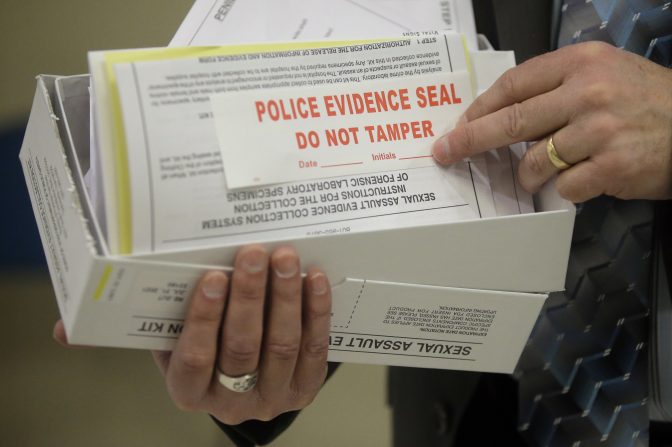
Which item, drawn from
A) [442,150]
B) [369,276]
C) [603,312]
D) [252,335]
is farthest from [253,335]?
[603,312]

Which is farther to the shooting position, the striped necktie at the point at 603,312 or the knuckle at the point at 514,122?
the striped necktie at the point at 603,312

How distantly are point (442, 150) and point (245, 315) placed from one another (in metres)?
0.24

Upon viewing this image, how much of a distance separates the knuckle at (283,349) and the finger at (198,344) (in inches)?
2.1

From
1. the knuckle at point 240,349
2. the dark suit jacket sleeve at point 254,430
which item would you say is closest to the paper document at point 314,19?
the knuckle at point 240,349

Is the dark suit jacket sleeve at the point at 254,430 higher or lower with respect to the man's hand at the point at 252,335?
lower

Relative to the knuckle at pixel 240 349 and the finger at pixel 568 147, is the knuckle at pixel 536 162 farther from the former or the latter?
the knuckle at pixel 240 349

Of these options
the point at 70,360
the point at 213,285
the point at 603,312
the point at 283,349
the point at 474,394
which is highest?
the point at 213,285

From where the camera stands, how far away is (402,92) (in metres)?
0.58

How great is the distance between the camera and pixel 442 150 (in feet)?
1.89

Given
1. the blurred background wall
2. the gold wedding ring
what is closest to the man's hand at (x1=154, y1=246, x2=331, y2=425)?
the gold wedding ring

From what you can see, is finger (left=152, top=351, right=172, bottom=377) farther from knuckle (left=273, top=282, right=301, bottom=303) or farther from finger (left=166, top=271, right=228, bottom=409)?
knuckle (left=273, top=282, right=301, bottom=303)

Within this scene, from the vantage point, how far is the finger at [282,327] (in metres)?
0.52

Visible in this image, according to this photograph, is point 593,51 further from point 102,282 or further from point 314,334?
point 102,282

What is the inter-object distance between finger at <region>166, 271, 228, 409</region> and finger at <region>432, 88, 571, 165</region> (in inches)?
9.4
